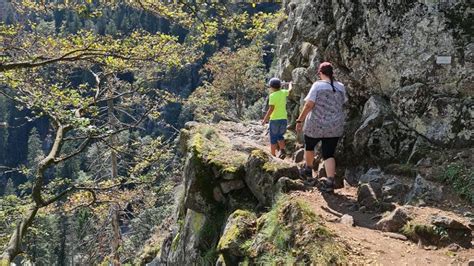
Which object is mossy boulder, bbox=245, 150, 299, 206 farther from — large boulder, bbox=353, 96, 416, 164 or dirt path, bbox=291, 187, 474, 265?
large boulder, bbox=353, 96, 416, 164

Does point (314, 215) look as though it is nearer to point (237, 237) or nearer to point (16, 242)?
point (237, 237)

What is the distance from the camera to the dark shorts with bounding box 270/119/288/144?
997cm

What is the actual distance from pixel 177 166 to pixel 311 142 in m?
15.8

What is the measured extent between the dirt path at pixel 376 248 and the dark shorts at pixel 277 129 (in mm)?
3372

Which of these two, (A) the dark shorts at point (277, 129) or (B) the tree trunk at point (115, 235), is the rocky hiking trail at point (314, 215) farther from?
(B) the tree trunk at point (115, 235)

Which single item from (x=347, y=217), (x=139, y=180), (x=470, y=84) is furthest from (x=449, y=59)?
(x=139, y=180)

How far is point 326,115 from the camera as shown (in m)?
7.52

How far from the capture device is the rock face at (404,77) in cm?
776

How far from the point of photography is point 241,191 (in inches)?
334

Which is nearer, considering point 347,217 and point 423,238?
point 423,238

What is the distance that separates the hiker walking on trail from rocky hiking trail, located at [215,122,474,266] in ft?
1.60

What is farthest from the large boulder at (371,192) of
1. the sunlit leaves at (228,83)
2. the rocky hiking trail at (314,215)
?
the sunlit leaves at (228,83)

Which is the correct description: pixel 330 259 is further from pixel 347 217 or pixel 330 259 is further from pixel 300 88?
pixel 300 88

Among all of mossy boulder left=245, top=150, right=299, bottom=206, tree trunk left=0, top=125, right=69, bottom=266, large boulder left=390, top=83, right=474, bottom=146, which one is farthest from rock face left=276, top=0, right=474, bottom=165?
tree trunk left=0, top=125, right=69, bottom=266
